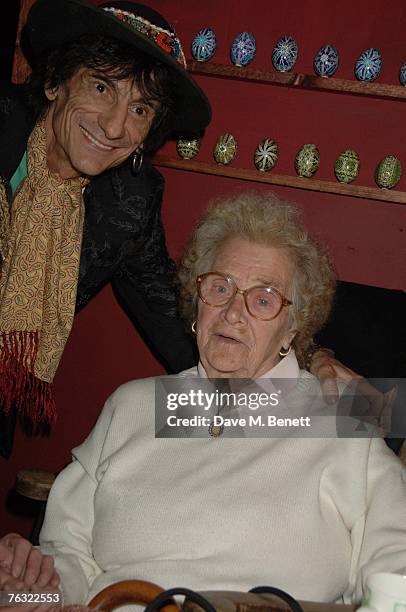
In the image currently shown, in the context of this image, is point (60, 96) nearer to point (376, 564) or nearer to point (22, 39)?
point (22, 39)

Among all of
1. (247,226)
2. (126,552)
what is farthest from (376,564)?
(247,226)

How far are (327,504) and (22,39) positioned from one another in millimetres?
1930

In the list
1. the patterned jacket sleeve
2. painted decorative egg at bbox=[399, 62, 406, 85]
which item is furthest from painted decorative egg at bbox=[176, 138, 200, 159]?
painted decorative egg at bbox=[399, 62, 406, 85]

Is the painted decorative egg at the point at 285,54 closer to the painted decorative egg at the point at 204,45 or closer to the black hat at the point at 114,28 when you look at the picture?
the painted decorative egg at the point at 204,45

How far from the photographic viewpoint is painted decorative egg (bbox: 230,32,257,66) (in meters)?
2.37

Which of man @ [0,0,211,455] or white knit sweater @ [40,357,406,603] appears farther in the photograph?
man @ [0,0,211,455]

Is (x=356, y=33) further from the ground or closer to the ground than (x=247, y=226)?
further from the ground

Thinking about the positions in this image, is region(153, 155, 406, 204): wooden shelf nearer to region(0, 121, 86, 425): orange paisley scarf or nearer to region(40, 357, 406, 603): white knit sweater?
region(0, 121, 86, 425): orange paisley scarf

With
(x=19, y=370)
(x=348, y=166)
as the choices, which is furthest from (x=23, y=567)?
(x=348, y=166)

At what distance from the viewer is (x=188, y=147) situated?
2.48 m

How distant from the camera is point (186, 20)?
252 cm

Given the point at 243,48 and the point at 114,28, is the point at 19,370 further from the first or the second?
the point at 243,48

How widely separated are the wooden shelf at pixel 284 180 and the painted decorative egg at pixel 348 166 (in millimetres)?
37

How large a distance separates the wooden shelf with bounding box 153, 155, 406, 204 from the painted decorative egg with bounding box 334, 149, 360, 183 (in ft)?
0.12
